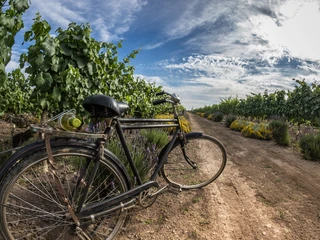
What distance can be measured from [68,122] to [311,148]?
7094 mm

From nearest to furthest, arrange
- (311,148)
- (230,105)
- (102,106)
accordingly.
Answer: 1. (102,106)
2. (311,148)
3. (230,105)

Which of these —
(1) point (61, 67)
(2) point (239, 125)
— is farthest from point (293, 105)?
(1) point (61, 67)

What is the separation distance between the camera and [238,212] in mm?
2887

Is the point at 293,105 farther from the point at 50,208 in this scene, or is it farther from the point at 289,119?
the point at 50,208

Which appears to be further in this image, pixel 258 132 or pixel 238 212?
pixel 258 132

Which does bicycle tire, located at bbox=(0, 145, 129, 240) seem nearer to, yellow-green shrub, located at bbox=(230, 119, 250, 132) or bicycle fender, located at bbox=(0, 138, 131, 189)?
bicycle fender, located at bbox=(0, 138, 131, 189)

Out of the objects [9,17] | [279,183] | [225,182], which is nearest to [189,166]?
[225,182]

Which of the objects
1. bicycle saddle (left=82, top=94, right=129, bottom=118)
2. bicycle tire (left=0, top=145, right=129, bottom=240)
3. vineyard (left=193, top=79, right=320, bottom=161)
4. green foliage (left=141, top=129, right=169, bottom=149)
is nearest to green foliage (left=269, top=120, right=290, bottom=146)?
vineyard (left=193, top=79, right=320, bottom=161)

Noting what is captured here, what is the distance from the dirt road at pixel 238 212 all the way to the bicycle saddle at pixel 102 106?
1.28m

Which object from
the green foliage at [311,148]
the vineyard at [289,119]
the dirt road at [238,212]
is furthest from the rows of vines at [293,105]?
the dirt road at [238,212]

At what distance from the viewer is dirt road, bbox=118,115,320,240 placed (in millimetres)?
2428

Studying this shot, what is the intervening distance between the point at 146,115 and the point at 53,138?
712 cm

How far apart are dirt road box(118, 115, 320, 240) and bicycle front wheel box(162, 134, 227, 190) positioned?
20cm

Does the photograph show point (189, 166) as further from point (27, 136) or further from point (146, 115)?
point (146, 115)
